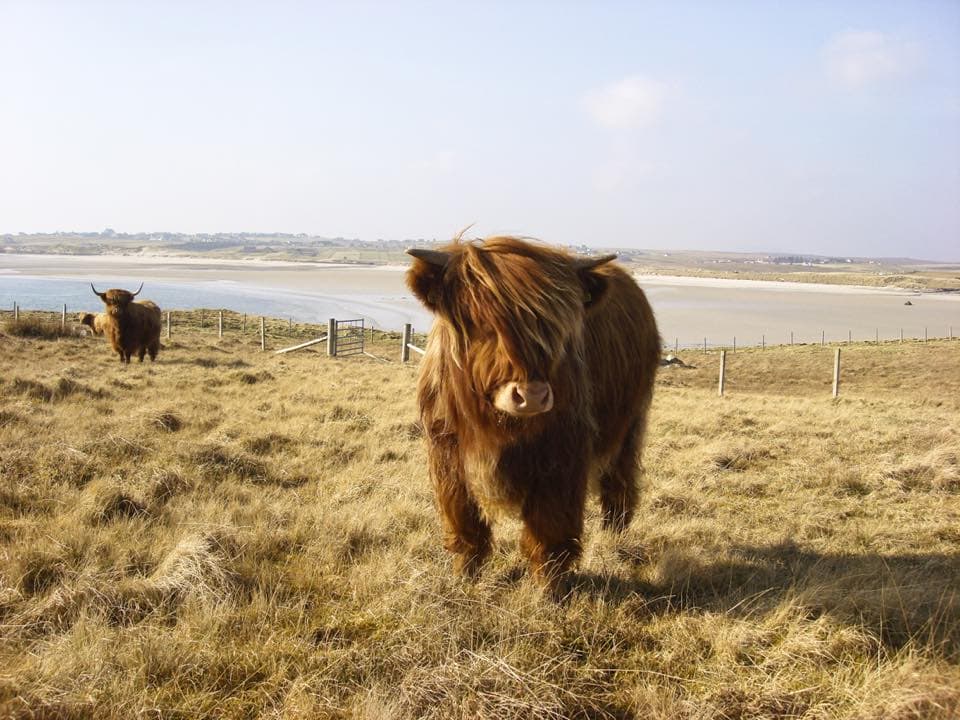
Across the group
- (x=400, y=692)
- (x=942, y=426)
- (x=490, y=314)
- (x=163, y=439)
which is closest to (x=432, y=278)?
(x=490, y=314)

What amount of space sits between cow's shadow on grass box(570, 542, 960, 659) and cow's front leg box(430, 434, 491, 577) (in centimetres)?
56

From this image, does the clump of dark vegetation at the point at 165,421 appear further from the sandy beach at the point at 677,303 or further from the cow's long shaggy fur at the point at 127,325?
the sandy beach at the point at 677,303

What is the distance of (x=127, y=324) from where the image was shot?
1620cm

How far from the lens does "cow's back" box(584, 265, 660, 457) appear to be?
4.03 metres

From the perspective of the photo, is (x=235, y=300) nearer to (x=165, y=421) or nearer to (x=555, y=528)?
(x=165, y=421)

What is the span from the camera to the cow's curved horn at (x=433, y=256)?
2828mm

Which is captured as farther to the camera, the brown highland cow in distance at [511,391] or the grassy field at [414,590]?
the brown highland cow in distance at [511,391]

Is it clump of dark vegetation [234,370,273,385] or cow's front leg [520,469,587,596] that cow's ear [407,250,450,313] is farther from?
clump of dark vegetation [234,370,273,385]

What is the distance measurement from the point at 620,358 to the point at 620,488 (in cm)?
102

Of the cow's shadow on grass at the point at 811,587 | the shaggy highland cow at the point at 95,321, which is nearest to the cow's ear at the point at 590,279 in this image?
the cow's shadow on grass at the point at 811,587

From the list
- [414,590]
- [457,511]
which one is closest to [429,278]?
[457,511]

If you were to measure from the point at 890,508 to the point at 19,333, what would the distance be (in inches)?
916

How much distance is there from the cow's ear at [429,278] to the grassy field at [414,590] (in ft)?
4.72

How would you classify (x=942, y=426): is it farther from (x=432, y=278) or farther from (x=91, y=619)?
(x=91, y=619)
